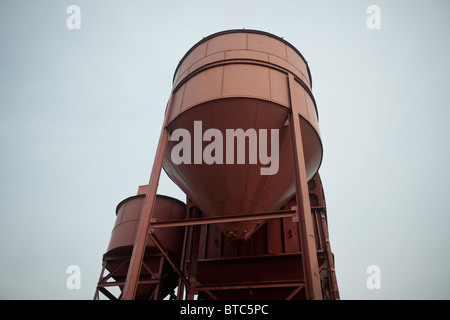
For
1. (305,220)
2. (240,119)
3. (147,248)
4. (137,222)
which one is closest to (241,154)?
(240,119)

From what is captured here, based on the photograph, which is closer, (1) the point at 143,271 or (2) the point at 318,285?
(2) the point at 318,285

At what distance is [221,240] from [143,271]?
10.2 ft

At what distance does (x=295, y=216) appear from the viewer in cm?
460

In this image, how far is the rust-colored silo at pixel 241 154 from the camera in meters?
5.75

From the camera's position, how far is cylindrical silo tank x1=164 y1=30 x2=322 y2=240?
230 inches

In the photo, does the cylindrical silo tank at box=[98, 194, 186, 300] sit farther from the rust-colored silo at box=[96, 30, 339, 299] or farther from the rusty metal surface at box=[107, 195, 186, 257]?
the rust-colored silo at box=[96, 30, 339, 299]

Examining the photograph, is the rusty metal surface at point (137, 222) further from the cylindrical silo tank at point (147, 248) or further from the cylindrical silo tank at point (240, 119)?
the cylindrical silo tank at point (240, 119)

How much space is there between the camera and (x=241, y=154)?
6020mm

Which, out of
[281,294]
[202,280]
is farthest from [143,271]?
[281,294]

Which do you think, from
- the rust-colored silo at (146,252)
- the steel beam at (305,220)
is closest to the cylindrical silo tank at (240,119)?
the steel beam at (305,220)

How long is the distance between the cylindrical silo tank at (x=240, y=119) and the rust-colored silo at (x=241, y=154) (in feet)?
0.07

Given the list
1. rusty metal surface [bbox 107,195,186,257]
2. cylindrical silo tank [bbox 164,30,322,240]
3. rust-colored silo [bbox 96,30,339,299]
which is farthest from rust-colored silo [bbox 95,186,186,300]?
cylindrical silo tank [bbox 164,30,322,240]

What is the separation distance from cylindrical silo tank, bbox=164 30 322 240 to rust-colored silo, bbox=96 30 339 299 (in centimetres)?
2
